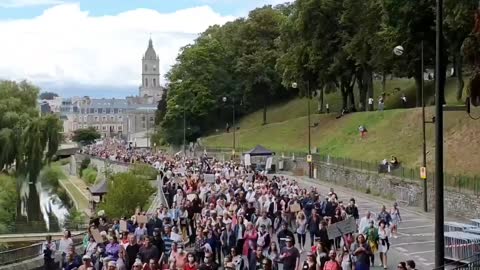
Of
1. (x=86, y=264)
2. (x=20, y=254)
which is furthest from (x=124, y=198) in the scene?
(x=86, y=264)

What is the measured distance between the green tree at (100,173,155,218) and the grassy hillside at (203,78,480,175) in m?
13.7

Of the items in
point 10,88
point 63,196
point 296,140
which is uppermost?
point 10,88

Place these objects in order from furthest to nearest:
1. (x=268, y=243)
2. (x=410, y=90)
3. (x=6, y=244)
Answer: (x=410, y=90), (x=6, y=244), (x=268, y=243)

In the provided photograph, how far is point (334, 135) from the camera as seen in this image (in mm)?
63406

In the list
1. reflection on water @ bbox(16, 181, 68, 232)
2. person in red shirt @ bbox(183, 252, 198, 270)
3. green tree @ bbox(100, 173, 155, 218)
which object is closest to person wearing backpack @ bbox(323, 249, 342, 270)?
person in red shirt @ bbox(183, 252, 198, 270)

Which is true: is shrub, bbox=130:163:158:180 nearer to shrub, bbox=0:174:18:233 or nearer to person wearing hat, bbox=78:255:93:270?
shrub, bbox=0:174:18:233

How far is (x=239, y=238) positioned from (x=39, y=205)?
4365cm

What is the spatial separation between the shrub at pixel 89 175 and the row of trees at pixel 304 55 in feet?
41.6

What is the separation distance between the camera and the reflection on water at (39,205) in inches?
2164

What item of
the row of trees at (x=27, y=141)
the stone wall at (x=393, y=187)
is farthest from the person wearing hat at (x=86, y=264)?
the row of trees at (x=27, y=141)

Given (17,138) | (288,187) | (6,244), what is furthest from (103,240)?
(17,138)

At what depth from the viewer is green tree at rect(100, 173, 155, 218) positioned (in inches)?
1693

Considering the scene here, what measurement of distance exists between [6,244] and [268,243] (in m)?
18.8

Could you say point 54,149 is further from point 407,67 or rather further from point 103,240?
point 103,240
